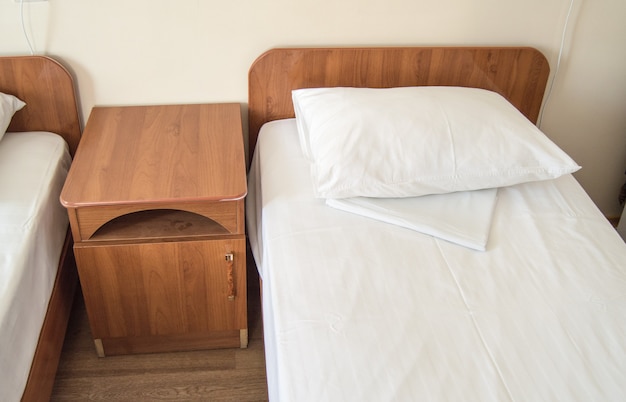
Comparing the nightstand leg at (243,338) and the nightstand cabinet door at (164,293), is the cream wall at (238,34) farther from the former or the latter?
the nightstand leg at (243,338)

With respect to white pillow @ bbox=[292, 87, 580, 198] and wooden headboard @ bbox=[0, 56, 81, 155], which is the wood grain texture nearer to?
wooden headboard @ bbox=[0, 56, 81, 155]

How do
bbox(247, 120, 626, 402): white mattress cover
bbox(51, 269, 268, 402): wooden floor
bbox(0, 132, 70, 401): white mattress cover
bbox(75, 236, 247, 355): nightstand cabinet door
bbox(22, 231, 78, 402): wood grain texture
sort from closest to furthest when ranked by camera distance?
bbox(247, 120, 626, 402): white mattress cover → bbox(0, 132, 70, 401): white mattress cover → bbox(22, 231, 78, 402): wood grain texture → bbox(75, 236, 247, 355): nightstand cabinet door → bbox(51, 269, 268, 402): wooden floor

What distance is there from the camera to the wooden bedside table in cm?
144

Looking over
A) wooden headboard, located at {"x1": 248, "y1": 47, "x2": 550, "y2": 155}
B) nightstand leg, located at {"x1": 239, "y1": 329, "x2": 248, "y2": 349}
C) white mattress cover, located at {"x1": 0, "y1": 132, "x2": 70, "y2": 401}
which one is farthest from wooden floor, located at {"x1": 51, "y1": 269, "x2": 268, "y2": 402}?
wooden headboard, located at {"x1": 248, "y1": 47, "x2": 550, "y2": 155}

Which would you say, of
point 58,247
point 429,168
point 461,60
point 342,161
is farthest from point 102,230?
point 461,60

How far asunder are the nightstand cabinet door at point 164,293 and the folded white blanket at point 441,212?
13.4 inches

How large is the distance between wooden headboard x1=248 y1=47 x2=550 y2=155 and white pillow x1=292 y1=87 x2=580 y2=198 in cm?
22

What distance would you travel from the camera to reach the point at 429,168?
→ 148 centimetres

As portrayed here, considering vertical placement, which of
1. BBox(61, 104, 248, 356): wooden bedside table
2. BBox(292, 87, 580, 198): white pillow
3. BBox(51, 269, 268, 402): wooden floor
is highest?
BBox(292, 87, 580, 198): white pillow

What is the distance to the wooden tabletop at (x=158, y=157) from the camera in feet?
4.69

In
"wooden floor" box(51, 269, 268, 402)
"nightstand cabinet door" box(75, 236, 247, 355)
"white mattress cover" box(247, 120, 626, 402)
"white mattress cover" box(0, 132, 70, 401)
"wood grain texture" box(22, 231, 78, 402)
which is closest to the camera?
"white mattress cover" box(247, 120, 626, 402)

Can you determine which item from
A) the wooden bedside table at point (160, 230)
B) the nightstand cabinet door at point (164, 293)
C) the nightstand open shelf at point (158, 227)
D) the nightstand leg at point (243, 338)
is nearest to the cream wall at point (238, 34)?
the wooden bedside table at point (160, 230)

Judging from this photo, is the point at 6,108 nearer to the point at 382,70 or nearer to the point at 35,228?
the point at 35,228

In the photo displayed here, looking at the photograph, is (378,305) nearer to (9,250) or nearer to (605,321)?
(605,321)
